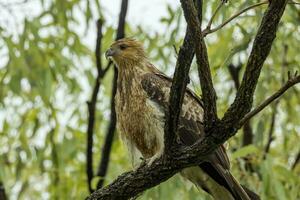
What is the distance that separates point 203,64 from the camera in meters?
3.68

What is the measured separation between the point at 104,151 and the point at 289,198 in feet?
5.85

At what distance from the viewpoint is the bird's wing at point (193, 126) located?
489 centimetres

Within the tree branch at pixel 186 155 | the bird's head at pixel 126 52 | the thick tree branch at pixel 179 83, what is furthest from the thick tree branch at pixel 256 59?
the bird's head at pixel 126 52

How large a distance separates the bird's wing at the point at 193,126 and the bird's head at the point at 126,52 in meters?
0.60

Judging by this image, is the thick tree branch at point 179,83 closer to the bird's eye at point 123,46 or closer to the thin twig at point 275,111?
the bird's eye at point 123,46

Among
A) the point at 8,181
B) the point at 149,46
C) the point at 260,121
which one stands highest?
the point at 149,46

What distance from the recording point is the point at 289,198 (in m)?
6.14

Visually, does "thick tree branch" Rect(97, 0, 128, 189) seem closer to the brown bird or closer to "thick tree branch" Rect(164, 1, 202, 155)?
the brown bird

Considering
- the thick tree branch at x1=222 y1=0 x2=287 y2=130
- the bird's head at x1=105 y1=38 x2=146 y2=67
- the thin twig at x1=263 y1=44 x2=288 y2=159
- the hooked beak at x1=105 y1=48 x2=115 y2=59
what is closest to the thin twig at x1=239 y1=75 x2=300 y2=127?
the thick tree branch at x1=222 y1=0 x2=287 y2=130

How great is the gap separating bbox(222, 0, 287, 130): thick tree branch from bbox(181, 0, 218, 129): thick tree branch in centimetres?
8

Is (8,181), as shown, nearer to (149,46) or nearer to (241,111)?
(149,46)

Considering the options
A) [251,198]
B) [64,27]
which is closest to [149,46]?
[64,27]

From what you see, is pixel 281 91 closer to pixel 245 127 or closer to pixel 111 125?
pixel 111 125

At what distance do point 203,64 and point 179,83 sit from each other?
0.17 meters
